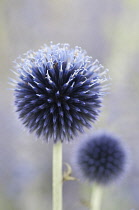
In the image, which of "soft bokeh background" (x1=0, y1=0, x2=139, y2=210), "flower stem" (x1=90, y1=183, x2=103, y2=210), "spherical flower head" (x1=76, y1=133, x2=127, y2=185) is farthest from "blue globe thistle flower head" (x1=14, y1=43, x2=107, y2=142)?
"soft bokeh background" (x1=0, y1=0, x2=139, y2=210)

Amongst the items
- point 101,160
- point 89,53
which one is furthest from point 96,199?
point 89,53

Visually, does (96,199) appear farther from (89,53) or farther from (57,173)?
(89,53)

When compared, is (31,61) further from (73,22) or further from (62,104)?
(73,22)

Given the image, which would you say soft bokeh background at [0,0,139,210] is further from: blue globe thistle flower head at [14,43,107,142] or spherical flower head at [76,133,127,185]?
blue globe thistle flower head at [14,43,107,142]

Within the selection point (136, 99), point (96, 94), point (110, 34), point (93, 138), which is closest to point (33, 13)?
point (110, 34)

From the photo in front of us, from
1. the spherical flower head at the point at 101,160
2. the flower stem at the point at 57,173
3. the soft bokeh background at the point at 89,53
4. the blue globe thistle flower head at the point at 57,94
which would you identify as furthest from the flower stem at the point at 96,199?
the soft bokeh background at the point at 89,53

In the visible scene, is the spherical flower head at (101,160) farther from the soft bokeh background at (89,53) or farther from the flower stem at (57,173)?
the soft bokeh background at (89,53)
